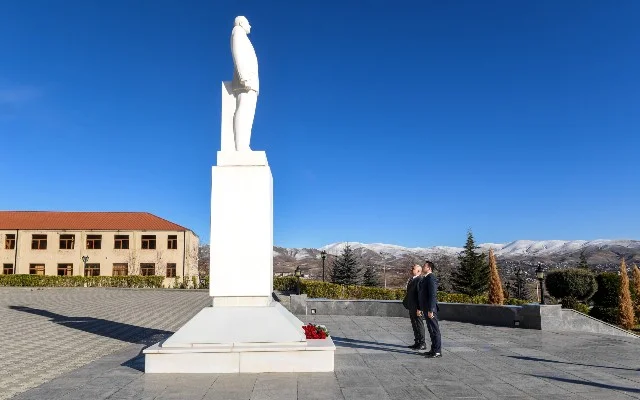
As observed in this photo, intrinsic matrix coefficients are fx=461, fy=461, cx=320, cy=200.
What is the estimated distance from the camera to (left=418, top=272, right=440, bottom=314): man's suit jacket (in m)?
7.52

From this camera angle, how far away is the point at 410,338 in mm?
9578

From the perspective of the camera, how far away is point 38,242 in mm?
41375

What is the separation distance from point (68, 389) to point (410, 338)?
6439mm

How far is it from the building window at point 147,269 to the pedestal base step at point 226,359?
3828cm

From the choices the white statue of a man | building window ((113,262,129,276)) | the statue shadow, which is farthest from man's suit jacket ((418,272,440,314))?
Answer: building window ((113,262,129,276))

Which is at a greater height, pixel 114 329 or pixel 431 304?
pixel 431 304

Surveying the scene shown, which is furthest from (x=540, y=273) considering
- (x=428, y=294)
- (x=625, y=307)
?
(x=625, y=307)

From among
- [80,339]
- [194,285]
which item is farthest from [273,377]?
[194,285]

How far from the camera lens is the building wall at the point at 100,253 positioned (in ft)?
135

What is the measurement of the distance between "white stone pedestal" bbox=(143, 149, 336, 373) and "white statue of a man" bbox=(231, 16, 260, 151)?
42cm

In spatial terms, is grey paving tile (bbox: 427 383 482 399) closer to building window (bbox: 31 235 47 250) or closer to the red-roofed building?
the red-roofed building

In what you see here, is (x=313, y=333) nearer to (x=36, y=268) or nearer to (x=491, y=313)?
(x=491, y=313)

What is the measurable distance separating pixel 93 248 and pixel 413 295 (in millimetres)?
40254

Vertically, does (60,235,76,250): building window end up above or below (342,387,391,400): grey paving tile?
above
